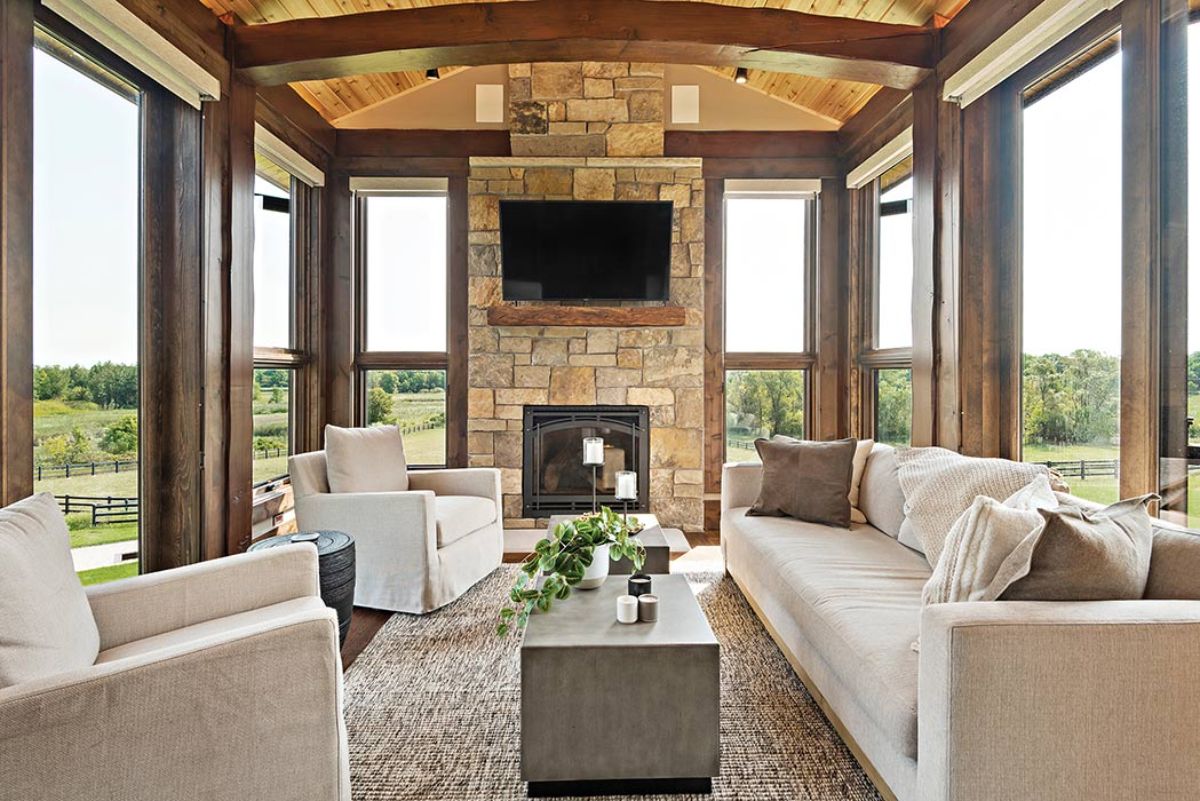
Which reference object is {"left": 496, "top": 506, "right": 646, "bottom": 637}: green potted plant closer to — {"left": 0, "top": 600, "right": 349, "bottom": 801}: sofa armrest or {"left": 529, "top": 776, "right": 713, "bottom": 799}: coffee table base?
{"left": 529, "top": 776, "right": 713, "bottom": 799}: coffee table base

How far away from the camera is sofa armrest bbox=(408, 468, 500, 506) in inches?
153

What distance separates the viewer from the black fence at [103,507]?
265 cm

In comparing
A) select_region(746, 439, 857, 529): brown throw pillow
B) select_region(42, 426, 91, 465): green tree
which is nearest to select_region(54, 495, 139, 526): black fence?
select_region(42, 426, 91, 465): green tree

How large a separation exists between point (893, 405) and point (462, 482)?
2.83m

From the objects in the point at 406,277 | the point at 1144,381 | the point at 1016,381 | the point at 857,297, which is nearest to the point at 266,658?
the point at 1144,381

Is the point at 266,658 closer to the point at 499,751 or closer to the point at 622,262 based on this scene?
the point at 499,751

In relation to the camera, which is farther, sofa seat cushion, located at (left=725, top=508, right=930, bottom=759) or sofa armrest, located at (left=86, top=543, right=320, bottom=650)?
sofa armrest, located at (left=86, top=543, right=320, bottom=650)

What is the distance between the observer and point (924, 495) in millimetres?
2365

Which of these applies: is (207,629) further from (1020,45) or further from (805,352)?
(805,352)

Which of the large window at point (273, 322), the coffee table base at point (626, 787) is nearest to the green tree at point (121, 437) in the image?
the large window at point (273, 322)

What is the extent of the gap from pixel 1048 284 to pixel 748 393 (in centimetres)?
238

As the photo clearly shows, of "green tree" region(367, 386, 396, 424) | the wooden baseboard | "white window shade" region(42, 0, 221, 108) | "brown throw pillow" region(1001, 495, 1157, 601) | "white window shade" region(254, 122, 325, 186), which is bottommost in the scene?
the wooden baseboard

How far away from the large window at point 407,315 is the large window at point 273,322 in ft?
1.71

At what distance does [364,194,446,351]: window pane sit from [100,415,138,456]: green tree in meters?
2.17
